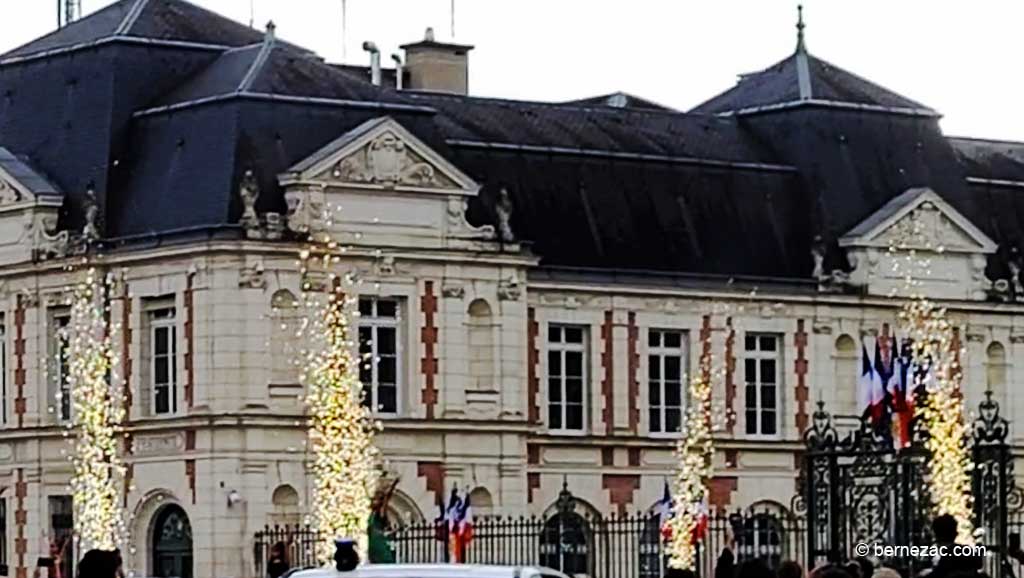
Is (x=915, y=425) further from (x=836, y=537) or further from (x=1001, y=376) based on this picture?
(x=1001, y=376)

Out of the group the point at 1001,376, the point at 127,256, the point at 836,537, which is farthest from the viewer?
the point at 1001,376

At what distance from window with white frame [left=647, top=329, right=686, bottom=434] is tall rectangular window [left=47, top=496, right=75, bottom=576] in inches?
426

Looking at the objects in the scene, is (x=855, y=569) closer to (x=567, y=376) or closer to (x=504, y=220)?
(x=504, y=220)

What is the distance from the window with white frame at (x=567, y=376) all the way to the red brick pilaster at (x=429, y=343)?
3593 millimetres

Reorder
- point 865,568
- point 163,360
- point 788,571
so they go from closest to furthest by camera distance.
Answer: point 788,571, point 865,568, point 163,360

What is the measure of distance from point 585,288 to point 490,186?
8.04ft

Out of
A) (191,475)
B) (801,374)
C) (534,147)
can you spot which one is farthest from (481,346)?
(801,374)

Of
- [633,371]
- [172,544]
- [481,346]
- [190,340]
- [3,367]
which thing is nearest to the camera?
[190,340]

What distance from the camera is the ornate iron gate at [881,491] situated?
151 ft

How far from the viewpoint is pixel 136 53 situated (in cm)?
7212

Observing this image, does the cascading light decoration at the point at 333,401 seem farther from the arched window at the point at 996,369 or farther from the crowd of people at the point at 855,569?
the crowd of people at the point at 855,569

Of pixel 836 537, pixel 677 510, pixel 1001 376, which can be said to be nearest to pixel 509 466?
pixel 677 510

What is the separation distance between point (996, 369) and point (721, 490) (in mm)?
7137

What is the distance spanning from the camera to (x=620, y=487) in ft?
245
